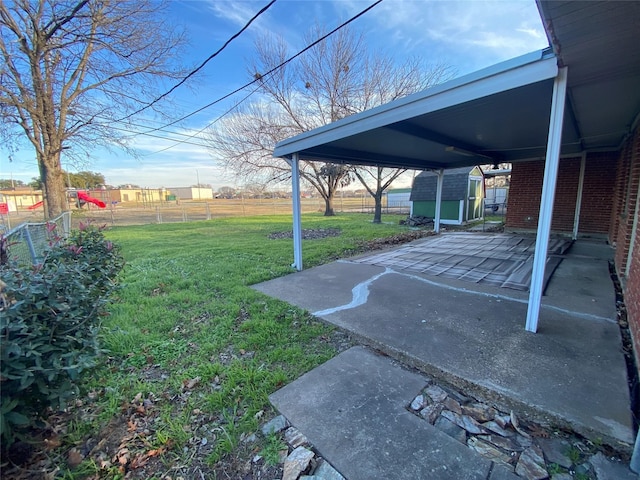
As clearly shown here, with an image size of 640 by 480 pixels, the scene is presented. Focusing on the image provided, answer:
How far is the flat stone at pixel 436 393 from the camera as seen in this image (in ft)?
6.45

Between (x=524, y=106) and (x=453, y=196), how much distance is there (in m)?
9.86

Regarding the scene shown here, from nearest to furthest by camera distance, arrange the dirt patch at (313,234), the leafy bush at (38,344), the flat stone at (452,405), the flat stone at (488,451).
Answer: the leafy bush at (38,344) → the flat stone at (488,451) → the flat stone at (452,405) → the dirt patch at (313,234)

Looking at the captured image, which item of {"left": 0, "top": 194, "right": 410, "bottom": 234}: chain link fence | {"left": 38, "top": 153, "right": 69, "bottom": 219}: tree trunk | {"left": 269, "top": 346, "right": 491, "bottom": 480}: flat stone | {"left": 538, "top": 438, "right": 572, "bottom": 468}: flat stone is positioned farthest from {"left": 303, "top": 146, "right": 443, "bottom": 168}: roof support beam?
{"left": 0, "top": 194, "right": 410, "bottom": 234}: chain link fence

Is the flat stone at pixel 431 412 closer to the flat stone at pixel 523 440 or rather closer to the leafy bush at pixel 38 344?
the flat stone at pixel 523 440

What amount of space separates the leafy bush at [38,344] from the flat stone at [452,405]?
221 centimetres

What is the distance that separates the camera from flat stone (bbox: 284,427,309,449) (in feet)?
5.37

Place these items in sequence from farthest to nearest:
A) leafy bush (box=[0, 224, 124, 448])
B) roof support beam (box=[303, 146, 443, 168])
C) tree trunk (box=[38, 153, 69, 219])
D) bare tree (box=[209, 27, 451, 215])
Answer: bare tree (box=[209, 27, 451, 215]) → tree trunk (box=[38, 153, 69, 219]) → roof support beam (box=[303, 146, 443, 168]) → leafy bush (box=[0, 224, 124, 448])

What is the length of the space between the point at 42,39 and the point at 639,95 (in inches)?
562

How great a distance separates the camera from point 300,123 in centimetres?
1342

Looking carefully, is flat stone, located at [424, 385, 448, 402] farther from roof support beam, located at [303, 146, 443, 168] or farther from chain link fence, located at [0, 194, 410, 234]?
chain link fence, located at [0, 194, 410, 234]

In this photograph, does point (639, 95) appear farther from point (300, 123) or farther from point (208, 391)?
point (300, 123)

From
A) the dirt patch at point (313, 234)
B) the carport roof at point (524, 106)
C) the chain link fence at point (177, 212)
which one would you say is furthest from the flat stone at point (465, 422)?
the chain link fence at point (177, 212)

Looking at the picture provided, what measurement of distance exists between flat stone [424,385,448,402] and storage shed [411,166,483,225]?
11736mm

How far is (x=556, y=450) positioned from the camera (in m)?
1.56
